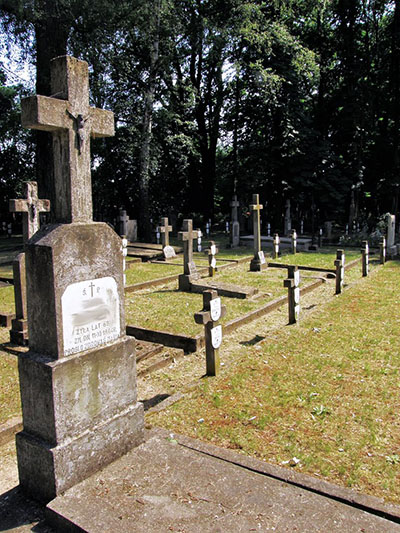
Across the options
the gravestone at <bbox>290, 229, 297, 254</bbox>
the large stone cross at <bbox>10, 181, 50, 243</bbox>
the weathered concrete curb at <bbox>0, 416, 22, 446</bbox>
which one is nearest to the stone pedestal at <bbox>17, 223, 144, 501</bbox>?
the weathered concrete curb at <bbox>0, 416, 22, 446</bbox>

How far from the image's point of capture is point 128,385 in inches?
140

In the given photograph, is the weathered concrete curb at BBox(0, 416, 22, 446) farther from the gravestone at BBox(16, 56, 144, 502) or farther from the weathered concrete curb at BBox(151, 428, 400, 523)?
the weathered concrete curb at BBox(151, 428, 400, 523)

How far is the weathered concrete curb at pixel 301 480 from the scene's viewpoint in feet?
9.83

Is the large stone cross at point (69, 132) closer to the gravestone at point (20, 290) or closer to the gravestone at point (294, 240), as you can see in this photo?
the gravestone at point (20, 290)

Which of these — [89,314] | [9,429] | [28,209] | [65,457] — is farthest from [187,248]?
[65,457]

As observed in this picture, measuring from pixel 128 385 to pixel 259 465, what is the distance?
116 cm

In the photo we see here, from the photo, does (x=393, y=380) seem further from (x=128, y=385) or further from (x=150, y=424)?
(x=128, y=385)

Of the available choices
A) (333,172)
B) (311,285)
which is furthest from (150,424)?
(333,172)

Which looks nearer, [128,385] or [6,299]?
[128,385]

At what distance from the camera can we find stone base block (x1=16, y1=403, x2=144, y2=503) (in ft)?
9.93

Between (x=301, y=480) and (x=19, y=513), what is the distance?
192cm

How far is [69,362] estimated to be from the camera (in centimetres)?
311

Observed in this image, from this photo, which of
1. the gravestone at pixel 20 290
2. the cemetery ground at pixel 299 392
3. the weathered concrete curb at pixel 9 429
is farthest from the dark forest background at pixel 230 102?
the weathered concrete curb at pixel 9 429

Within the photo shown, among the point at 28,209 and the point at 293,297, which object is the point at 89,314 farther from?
the point at 28,209
